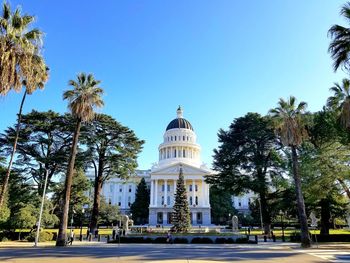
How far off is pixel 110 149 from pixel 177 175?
46173 mm

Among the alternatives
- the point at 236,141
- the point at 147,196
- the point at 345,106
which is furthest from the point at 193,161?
the point at 345,106

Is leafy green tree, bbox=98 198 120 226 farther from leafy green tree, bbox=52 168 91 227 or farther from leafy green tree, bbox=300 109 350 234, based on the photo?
leafy green tree, bbox=300 109 350 234

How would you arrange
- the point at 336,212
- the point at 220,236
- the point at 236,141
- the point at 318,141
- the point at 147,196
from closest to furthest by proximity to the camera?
1. the point at 220,236
2. the point at 318,141
3. the point at 336,212
4. the point at 236,141
5. the point at 147,196

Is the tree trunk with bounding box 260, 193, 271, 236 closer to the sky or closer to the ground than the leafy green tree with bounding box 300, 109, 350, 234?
closer to the ground

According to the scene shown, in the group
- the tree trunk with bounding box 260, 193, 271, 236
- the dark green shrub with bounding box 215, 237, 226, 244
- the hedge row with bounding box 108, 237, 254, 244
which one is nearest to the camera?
the hedge row with bounding box 108, 237, 254, 244

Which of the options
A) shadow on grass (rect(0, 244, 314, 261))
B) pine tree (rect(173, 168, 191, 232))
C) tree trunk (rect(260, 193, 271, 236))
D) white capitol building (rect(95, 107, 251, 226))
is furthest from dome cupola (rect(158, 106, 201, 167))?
shadow on grass (rect(0, 244, 314, 261))

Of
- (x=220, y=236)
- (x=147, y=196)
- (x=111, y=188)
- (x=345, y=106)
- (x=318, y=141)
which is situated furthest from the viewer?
(x=111, y=188)

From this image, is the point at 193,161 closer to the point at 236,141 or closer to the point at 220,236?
the point at 236,141

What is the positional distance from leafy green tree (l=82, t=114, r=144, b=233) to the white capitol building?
3081 centimetres

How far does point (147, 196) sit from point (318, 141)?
206ft

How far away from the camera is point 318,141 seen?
36312 mm

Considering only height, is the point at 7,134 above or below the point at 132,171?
above

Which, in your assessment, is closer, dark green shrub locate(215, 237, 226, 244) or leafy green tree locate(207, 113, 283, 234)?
dark green shrub locate(215, 237, 226, 244)

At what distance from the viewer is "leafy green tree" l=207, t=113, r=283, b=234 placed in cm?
4200
